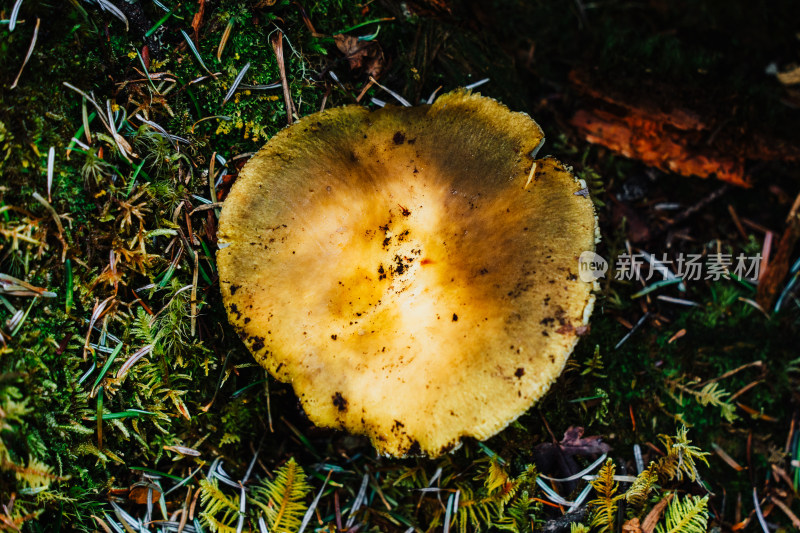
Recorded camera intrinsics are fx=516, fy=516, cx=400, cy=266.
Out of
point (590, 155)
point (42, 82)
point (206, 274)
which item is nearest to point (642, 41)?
point (590, 155)

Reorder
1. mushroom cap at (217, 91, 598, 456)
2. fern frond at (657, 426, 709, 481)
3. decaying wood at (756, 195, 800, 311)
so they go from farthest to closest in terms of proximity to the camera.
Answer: decaying wood at (756, 195, 800, 311), fern frond at (657, 426, 709, 481), mushroom cap at (217, 91, 598, 456)

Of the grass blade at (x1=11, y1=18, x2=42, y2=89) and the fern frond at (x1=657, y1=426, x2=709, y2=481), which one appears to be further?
the fern frond at (x1=657, y1=426, x2=709, y2=481)

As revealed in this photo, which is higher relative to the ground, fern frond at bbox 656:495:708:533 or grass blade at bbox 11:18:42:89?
grass blade at bbox 11:18:42:89

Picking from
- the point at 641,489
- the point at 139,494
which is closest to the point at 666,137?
the point at 641,489

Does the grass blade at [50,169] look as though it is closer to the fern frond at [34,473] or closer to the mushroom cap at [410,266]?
the mushroom cap at [410,266]

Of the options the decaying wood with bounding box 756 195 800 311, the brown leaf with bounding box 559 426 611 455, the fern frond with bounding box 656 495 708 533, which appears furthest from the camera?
the decaying wood with bounding box 756 195 800 311

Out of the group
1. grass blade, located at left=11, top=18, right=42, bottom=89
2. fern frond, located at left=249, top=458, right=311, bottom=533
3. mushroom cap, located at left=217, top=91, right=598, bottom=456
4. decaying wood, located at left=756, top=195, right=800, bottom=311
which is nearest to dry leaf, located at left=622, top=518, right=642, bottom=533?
mushroom cap, located at left=217, top=91, right=598, bottom=456

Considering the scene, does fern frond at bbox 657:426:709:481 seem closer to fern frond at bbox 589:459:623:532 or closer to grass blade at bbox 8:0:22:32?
fern frond at bbox 589:459:623:532
